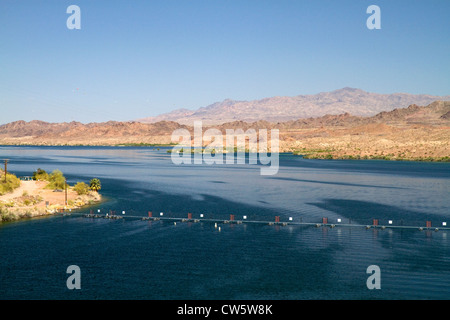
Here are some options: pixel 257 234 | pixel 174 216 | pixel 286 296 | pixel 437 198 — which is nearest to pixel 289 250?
pixel 257 234

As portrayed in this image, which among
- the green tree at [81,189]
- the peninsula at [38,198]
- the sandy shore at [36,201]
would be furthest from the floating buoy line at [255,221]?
the green tree at [81,189]

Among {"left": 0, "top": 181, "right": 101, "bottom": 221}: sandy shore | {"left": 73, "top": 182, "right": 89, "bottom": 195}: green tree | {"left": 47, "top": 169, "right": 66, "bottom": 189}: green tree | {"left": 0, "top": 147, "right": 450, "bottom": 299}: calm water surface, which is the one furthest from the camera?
{"left": 47, "top": 169, "right": 66, "bottom": 189}: green tree

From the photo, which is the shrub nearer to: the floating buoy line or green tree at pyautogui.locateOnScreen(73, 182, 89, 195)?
green tree at pyautogui.locateOnScreen(73, 182, 89, 195)

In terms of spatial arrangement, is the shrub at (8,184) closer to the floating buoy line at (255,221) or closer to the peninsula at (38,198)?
the peninsula at (38,198)

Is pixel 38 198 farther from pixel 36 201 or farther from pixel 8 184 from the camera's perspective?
pixel 8 184

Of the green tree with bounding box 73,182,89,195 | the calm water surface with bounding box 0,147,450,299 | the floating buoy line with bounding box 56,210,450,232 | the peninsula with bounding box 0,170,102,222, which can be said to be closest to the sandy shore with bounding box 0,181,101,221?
the peninsula with bounding box 0,170,102,222

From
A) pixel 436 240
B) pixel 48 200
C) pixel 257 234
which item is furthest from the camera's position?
pixel 48 200

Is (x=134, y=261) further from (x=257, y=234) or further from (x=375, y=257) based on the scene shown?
(x=375, y=257)

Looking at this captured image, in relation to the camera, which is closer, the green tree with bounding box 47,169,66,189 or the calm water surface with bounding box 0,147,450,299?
the calm water surface with bounding box 0,147,450,299
